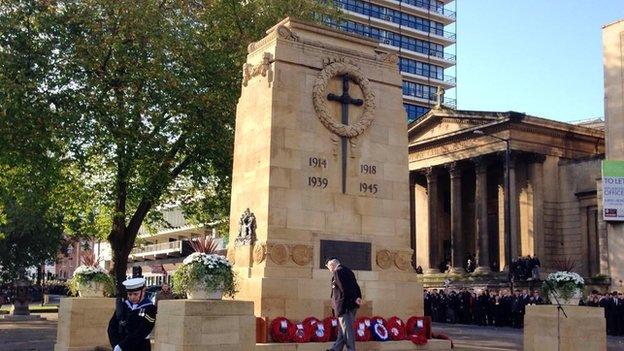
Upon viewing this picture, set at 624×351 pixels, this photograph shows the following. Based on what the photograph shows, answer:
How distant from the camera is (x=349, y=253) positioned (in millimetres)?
15789

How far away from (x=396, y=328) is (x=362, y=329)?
1.00m

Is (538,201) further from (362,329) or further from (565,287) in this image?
(362,329)

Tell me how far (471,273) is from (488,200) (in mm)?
8047

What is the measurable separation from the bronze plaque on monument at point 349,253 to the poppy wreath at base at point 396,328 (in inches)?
48.7

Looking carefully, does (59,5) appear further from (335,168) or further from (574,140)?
(574,140)

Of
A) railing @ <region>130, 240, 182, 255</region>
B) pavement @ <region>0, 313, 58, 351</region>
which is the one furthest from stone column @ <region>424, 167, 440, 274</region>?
railing @ <region>130, 240, 182, 255</region>

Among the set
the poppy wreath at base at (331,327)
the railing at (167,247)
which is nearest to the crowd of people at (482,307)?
the poppy wreath at base at (331,327)

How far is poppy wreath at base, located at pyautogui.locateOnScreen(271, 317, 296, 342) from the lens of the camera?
47.2 feet

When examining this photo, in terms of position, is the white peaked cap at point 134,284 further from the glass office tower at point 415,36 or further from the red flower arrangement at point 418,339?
the glass office tower at point 415,36

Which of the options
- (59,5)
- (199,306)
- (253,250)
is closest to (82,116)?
(59,5)

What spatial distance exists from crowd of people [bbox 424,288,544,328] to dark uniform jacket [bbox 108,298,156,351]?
2452cm

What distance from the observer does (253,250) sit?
15.2 meters

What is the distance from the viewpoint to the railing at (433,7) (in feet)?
318

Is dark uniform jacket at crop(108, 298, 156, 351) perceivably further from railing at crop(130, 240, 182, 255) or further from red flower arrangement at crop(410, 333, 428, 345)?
railing at crop(130, 240, 182, 255)
